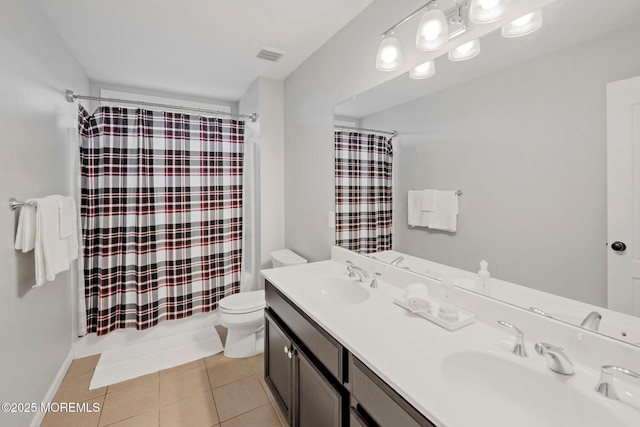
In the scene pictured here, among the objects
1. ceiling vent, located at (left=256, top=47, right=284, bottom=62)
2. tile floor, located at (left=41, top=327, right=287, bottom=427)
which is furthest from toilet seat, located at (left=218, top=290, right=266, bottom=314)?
ceiling vent, located at (left=256, top=47, right=284, bottom=62)

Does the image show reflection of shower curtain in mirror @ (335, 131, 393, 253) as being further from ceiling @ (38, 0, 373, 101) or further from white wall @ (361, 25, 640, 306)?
ceiling @ (38, 0, 373, 101)

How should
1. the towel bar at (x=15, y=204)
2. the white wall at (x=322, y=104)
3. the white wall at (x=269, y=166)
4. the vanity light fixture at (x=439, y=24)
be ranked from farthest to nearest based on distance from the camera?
the white wall at (x=269, y=166) → the white wall at (x=322, y=104) → the towel bar at (x=15, y=204) → the vanity light fixture at (x=439, y=24)

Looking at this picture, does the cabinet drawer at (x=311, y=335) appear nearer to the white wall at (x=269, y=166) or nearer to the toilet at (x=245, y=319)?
the toilet at (x=245, y=319)

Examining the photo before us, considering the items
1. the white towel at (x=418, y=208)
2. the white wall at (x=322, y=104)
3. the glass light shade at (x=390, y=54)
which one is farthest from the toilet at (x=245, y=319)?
the glass light shade at (x=390, y=54)

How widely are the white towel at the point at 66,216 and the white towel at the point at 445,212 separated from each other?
215 centimetres

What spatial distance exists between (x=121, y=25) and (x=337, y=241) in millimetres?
2061

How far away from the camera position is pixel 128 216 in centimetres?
239

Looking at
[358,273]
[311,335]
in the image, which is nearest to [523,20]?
[358,273]

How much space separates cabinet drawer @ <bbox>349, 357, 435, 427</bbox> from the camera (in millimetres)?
736

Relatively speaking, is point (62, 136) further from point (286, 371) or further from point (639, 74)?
point (639, 74)

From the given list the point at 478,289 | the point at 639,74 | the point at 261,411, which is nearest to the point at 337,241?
the point at 478,289

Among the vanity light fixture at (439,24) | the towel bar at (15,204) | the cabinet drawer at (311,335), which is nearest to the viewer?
the cabinet drawer at (311,335)

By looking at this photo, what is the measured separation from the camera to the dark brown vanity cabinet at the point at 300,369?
1092 millimetres

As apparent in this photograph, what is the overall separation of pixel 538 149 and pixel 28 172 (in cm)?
247
